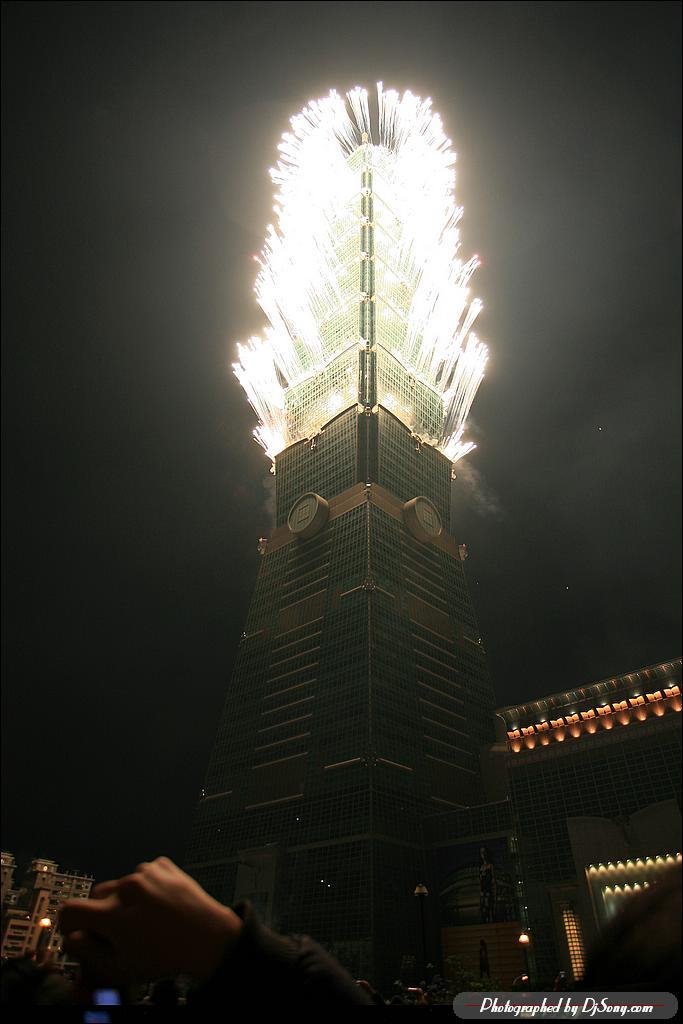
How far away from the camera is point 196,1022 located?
1947 mm

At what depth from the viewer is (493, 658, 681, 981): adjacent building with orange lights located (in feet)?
120

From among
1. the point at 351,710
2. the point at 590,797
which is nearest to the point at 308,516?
the point at 351,710

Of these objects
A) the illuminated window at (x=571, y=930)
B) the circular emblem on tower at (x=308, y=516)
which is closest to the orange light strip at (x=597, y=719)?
the illuminated window at (x=571, y=930)

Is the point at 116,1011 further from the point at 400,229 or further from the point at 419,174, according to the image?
the point at 400,229

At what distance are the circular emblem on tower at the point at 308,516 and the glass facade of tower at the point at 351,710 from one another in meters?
1.00

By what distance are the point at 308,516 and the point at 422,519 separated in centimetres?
1420

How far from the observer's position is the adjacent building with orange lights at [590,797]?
3659 centimetres

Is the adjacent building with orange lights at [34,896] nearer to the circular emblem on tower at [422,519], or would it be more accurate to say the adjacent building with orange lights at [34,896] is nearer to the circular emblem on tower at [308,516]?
the circular emblem on tower at [308,516]

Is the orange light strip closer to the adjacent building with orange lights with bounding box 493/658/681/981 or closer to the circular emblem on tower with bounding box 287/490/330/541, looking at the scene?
the adjacent building with orange lights with bounding box 493/658/681/981

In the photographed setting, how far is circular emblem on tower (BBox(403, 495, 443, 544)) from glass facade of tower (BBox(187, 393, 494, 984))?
0.98 metres

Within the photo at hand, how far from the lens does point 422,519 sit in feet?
270

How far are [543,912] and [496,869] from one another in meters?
9.01

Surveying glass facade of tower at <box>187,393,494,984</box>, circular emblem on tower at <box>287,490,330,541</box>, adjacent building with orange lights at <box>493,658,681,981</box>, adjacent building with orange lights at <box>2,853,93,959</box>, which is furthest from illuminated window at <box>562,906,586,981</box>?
circular emblem on tower at <box>287,490,330,541</box>

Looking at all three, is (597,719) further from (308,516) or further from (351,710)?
(308,516)
